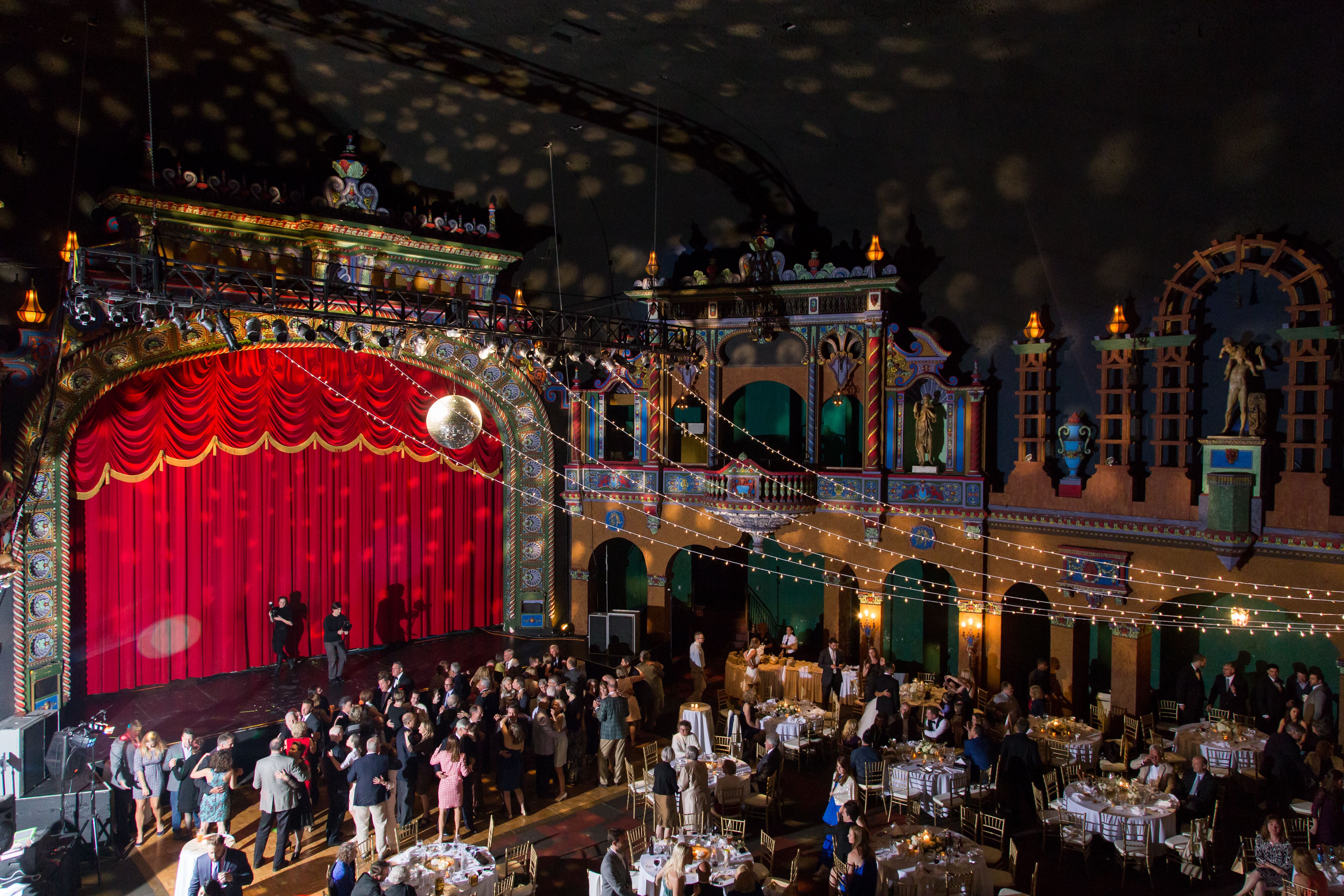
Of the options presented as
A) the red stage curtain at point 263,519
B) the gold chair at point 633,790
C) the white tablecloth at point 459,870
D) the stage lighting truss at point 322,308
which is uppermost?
the stage lighting truss at point 322,308

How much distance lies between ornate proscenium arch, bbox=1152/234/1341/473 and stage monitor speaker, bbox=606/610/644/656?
892 centimetres

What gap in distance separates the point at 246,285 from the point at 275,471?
3.14 meters

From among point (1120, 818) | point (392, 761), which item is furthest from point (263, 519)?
point (1120, 818)

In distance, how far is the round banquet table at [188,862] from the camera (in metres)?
7.48

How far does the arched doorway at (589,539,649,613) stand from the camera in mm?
18156

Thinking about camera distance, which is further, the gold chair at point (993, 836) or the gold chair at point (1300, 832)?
the gold chair at point (1300, 832)

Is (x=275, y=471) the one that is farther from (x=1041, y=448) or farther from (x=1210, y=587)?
(x=1210, y=587)

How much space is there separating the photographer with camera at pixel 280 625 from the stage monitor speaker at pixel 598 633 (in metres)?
5.02

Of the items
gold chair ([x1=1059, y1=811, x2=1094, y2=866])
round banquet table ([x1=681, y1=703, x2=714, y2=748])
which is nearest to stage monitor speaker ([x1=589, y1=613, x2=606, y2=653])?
round banquet table ([x1=681, y1=703, x2=714, y2=748])

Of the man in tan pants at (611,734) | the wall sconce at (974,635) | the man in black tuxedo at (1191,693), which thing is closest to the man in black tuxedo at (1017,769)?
the man in black tuxedo at (1191,693)

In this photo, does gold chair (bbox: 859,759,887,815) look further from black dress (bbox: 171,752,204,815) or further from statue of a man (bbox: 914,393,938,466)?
black dress (bbox: 171,752,204,815)

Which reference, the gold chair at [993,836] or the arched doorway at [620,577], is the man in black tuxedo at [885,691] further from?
the arched doorway at [620,577]

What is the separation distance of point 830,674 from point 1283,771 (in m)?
5.95

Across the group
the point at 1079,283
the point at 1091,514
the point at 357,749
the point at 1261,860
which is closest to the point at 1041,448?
the point at 1091,514
